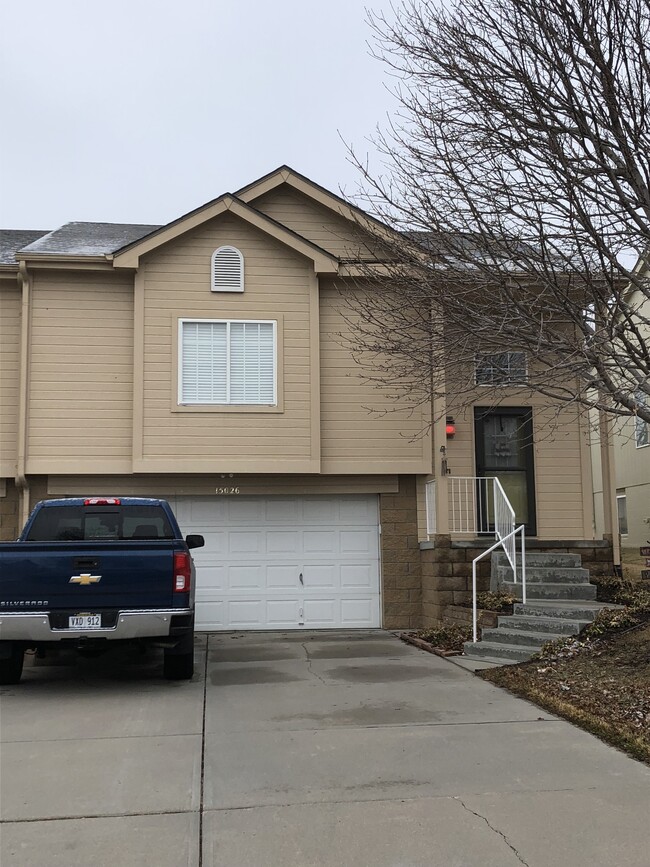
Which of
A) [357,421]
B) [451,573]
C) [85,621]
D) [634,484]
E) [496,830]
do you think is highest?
[357,421]

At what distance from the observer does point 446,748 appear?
19.3 feet

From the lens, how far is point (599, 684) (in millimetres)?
7457

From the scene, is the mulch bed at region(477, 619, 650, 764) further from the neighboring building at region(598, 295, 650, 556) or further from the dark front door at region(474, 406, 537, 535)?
the neighboring building at region(598, 295, 650, 556)

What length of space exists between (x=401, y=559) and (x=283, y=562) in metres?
1.92

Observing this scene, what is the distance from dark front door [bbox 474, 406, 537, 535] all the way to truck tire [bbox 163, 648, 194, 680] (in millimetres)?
6284

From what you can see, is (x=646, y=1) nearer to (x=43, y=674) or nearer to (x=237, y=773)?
(x=237, y=773)

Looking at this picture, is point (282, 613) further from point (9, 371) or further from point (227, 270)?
point (9, 371)

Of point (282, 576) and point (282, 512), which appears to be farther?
point (282, 512)

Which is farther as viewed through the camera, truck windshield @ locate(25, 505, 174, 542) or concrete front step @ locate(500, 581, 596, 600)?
concrete front step @ locate(500, 581, 596, 600)

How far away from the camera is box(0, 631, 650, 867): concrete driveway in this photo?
414 cm

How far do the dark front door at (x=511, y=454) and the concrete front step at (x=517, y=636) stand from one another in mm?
3606

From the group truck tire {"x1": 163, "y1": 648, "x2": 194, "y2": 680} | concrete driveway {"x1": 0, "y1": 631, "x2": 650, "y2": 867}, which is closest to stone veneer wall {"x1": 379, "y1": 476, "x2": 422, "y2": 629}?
concrete driveway {"x1": 0, "y1": 631, "x2": 650, "y2": 867}

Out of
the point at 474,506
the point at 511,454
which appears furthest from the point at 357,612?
the point at 511,454

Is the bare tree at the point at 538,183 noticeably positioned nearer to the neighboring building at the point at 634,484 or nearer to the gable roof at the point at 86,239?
the gable roof at the point at 86,239
